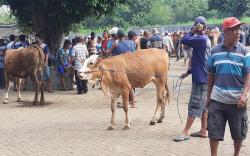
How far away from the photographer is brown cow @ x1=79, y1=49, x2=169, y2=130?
10289 mm

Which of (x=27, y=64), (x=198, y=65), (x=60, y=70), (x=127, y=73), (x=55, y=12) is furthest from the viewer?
(x=55, y=12)

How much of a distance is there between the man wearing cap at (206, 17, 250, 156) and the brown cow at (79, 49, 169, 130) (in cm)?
373

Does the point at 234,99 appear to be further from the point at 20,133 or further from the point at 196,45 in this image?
the point at 20,133

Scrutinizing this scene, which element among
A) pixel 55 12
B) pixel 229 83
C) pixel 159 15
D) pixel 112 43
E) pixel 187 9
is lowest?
pixel 229 83

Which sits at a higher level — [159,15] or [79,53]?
[159,15]

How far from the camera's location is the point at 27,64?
14680 millimetres

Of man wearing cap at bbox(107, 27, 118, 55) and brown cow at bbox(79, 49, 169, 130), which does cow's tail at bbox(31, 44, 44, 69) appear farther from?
brown cow at bbox(79, 49, 169, 130)

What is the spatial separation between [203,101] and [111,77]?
2.08 metres

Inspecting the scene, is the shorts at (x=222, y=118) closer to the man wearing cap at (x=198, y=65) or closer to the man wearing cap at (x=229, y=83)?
the man wearing cap at (x=229, y=83)

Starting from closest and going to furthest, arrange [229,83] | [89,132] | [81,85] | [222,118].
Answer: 1. [229,83]
2. [222,118]
3. [89,132]
4. [81,85]

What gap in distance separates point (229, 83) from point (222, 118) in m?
0.47

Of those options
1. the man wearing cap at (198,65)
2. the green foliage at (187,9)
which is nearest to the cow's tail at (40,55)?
the man wearing cap at (198,65)

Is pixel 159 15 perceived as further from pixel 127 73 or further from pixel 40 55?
pixel 127 73

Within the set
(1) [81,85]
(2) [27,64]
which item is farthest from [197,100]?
(1) [81,85]
